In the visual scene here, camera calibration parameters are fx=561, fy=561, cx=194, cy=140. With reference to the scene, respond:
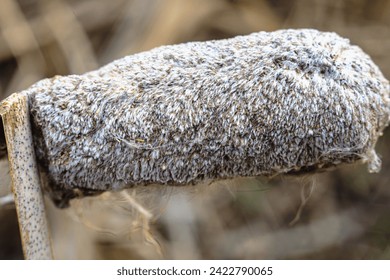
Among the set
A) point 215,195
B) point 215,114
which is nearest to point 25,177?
point 215,114

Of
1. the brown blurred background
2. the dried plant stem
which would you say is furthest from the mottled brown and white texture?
the brown blurred background

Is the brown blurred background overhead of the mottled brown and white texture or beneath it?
overhead

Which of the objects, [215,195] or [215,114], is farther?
[215,195]

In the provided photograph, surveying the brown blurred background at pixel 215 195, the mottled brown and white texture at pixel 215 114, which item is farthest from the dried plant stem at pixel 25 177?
the brown blurred background at pixel 215 195

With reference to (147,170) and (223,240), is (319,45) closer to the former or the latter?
(147,170)

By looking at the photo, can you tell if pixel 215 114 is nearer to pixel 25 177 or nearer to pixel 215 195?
pixel 25 177

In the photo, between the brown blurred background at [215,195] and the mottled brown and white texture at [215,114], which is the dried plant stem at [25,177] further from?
the brown blurred background at [215,195]

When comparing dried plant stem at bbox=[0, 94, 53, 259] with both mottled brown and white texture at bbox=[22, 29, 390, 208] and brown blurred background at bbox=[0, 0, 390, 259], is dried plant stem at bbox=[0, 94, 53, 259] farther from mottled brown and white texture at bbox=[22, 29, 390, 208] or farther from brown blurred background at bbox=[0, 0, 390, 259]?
brown blurred background at bbox=[0, 0, 390, 259]
